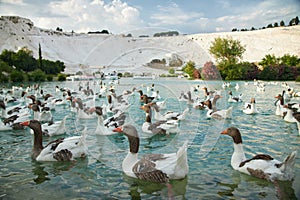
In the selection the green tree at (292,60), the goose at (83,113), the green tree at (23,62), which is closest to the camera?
the goose at (83,113)

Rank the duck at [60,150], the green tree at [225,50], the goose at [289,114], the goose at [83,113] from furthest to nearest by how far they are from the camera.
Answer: the green tree at [225,50] < the goose at [83,113] < the goose at [289,114] < the duck at [60,150]

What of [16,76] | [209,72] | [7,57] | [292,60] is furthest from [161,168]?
[7,57]

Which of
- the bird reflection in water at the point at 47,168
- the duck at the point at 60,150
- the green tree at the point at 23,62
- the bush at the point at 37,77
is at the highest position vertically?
the green tree at the point at 23,62

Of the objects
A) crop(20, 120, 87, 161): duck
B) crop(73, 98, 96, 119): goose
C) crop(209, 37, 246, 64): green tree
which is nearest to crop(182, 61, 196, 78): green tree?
crop(20, 120, 87, 161): duck

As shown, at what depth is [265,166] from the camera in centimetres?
482

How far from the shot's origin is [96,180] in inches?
196

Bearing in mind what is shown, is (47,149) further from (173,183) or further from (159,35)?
(159,35)

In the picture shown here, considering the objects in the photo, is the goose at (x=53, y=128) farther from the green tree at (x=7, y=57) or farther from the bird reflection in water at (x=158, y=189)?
the green tree at (x=7, y=57)

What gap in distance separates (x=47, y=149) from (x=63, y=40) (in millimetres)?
74371

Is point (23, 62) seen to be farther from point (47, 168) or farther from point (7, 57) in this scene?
point (47, 168)

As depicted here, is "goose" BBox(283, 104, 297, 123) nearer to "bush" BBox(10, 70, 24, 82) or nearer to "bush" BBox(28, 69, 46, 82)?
"bush" BBox(10, 70, 24, 82)

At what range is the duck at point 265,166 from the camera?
4.57 m

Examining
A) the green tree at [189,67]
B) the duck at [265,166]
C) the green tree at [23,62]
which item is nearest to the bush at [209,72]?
the green tree at [189,67]

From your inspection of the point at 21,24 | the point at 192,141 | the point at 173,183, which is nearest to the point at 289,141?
the point at 192,141
